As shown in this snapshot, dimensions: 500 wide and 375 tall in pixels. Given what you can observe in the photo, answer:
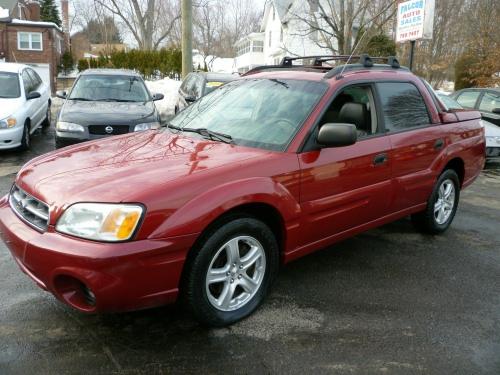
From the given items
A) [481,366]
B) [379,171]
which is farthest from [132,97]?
[481,366]

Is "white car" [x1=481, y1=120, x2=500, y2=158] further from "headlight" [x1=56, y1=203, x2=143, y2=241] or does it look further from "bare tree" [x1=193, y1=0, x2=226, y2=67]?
"bare tree" [x1=193, y1=0, x2=226, y2=67]

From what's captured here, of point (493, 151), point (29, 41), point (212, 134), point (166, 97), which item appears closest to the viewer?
point (212, 134)

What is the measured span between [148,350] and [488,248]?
3.67 metres

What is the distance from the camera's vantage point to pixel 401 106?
4477mm

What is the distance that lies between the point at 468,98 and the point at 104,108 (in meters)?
8.23

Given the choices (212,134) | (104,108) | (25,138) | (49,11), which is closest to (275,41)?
(49,11)

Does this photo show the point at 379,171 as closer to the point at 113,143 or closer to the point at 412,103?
the point at 412,103

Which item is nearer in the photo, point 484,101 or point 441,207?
point 441,207

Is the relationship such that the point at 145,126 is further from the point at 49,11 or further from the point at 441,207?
the point at 49,11

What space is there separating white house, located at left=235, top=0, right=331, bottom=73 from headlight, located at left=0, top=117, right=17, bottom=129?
26.2 meters

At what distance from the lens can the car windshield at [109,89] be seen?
9188 millimetres

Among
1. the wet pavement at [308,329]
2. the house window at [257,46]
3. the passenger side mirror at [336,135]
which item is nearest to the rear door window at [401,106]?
the passenger side mirror at [336,135]

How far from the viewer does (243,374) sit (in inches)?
107

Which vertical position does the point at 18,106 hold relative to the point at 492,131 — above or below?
above
